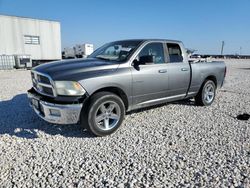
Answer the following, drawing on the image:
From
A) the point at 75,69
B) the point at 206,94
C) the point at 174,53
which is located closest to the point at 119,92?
the point at 75,69

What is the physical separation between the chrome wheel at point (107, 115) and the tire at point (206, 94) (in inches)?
124

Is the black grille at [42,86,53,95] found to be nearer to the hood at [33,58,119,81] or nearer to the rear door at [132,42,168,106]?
the hood at [33,58,119,81]

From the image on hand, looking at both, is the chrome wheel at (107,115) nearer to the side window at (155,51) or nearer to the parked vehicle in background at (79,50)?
the side window at (155,51)

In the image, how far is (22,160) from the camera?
344cm

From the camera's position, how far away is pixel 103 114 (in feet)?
14.5

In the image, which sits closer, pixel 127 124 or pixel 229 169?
pixel 229 169

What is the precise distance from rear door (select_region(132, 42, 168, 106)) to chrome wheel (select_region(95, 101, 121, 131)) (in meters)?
0.57

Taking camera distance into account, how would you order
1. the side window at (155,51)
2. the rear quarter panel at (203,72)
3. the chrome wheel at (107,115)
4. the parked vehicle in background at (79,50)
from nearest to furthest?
the chrome wheel at (107,115), the side window at (155,51), the rear quarter panel at (203,72), the parked vehicle in background at (79,50)

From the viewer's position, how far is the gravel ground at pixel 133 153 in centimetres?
298

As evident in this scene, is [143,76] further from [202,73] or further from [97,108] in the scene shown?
[202,73]

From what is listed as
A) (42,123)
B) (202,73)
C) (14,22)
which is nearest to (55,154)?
(42,123)

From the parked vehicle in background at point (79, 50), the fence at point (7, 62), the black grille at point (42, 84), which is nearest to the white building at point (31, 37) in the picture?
the fence at point (7, 62)

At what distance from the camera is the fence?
20.4 m

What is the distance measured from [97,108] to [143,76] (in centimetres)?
132
